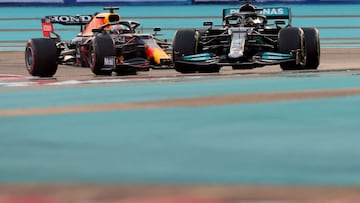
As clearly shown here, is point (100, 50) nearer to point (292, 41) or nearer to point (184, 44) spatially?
point (184, 44)

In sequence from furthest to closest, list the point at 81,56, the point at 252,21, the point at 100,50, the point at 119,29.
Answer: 1. the point at 81,56
2. the point at 119,29
3. the point at 252,21
4. the point at 100,50

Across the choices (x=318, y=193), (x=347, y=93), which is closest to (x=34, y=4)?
(x=347, y=93)

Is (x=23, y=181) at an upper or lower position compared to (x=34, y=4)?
upper

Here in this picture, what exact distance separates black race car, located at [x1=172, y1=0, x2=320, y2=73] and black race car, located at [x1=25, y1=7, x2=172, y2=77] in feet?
1.38

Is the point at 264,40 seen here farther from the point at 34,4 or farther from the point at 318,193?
the point at 34,4

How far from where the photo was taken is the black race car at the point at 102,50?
13.1 m

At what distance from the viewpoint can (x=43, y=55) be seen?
13.7 metres

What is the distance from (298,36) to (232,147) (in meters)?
8.37

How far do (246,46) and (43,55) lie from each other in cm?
284

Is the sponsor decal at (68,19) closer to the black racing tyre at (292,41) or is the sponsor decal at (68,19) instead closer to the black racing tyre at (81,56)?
the black racing tyre at (81,56)

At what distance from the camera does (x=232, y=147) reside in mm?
4863

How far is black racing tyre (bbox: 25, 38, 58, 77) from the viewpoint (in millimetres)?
13672

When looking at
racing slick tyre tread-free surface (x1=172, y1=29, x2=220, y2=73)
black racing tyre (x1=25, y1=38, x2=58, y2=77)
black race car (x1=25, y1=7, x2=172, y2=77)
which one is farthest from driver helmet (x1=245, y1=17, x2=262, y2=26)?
black racing tyre (x1=25, y1=38, x2=58, y2=77)

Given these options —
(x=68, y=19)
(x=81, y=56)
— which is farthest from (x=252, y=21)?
(x=68, y=19)
